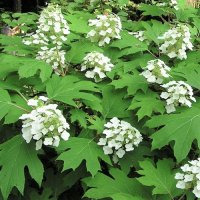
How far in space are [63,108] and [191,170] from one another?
1046mm

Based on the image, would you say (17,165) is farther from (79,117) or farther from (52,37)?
(52,37)

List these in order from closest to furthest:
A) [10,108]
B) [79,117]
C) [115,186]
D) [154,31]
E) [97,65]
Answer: [115,186]
[10,108]
[79,117]
[97,65]
[154,31]

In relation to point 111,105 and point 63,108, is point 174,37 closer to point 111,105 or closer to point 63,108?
point 111,105

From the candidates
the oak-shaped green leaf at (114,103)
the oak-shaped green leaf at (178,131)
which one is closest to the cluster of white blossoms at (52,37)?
the oak-shaped green leaf at (114,103)

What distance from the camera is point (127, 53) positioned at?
3178 millimetres

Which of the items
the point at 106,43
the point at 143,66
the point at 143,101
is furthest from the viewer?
the point at 106,43

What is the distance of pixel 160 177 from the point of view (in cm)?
242

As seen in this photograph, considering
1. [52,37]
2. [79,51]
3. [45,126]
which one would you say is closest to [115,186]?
[45,126]

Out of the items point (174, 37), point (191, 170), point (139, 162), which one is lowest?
point (139, 162)

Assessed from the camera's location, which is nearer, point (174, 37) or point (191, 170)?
point (191, 170)

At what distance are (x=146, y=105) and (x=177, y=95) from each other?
212mm

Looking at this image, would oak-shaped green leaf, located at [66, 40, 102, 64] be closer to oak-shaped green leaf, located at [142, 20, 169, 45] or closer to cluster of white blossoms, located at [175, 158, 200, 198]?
oak-shaped green leaf, located at [142, 20, 169, 45]

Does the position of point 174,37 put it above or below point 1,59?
above

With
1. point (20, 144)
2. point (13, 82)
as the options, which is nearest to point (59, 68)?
point (13, 82)
